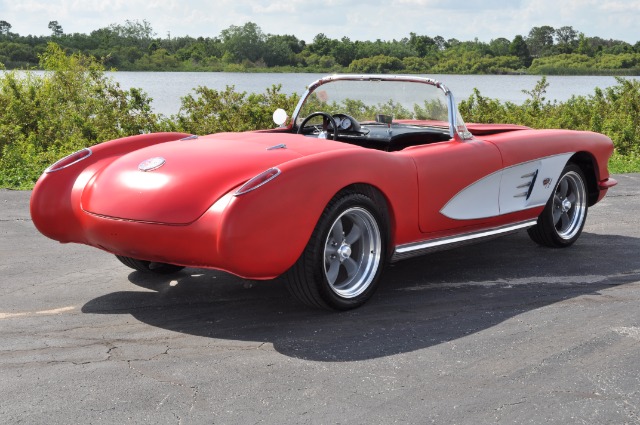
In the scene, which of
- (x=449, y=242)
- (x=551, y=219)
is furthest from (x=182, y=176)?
(x=551, y=219)

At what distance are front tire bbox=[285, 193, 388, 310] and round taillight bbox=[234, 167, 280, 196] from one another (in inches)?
15.7

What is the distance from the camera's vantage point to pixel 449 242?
19.1ft

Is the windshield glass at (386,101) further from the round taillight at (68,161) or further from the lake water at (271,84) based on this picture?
the lake water at (271,84)

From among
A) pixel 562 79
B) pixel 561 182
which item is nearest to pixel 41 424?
pixel 561 182

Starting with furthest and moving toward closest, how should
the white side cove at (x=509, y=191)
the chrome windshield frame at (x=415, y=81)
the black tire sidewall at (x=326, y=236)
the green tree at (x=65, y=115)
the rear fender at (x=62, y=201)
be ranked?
the green tree at (x=65, y=115)
the chrome windshield frame at (x=415, y=81)
the white side cove at (x=509, y=191)
the rear fender at (x=62, y=201)
the black tire sidewall at (x=326, y=236)

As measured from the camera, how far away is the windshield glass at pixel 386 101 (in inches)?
252

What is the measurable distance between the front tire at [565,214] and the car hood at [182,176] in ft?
7.75

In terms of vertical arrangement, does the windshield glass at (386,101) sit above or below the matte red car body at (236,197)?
above

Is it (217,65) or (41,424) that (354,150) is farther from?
(217,65)

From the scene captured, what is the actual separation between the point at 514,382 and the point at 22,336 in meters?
2.61

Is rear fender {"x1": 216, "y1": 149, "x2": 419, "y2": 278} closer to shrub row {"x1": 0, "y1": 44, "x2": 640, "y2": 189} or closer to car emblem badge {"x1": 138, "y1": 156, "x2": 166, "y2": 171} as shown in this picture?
car emblem badge {"x1": 138, "y1": 156, "x2": 166, "y2": 171}

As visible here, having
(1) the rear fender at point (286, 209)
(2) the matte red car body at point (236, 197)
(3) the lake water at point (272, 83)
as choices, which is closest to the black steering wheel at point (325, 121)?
(2) the matte red car body at point (236, 197)

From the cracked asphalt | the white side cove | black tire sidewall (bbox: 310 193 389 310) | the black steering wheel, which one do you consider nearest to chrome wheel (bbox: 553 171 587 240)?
the white side cove

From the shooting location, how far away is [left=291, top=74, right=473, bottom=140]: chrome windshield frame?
6152 millimetres
